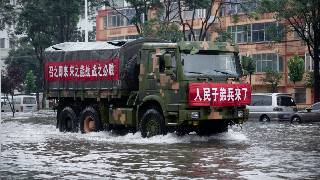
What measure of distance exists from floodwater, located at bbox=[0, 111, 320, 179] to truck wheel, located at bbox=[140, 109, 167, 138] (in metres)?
0.26

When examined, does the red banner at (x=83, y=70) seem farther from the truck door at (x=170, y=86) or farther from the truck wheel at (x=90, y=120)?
the truck door at (x=170, y=86)

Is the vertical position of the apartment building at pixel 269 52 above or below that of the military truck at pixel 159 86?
above

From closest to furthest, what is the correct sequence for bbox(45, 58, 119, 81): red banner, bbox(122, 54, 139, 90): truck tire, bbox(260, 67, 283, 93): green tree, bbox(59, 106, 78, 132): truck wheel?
bbox(122, 54, 139, 90): truck tire < bbox(45, 58, 119, 81): red banner < bbox(59, 106, 78, 132): truck wheel < bbox(260, 67, 283, 93): green tree

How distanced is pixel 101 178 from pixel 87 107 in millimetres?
10533

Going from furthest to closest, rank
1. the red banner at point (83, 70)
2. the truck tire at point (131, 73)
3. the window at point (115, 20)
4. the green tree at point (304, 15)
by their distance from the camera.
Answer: the window at point (115, 20)
the green tree at point (304, 15)
the red banner at point (83, 70)
the truck tire at point (131, 73)

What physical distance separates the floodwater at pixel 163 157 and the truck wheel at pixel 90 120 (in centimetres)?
141

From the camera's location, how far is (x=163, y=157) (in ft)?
39.9

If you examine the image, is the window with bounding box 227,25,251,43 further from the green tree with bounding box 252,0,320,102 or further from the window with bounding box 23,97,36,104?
the window with bounding box 23,97,36,104

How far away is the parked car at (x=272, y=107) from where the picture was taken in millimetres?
30328

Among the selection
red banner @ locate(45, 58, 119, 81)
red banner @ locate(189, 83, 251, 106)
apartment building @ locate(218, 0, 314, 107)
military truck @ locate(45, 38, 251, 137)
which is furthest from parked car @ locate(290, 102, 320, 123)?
apartment building @ locate(218, 0, 314, 107)

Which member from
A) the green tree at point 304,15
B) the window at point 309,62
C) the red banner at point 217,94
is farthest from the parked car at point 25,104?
the red banner at point 217,94

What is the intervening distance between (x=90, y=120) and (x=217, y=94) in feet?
19.3

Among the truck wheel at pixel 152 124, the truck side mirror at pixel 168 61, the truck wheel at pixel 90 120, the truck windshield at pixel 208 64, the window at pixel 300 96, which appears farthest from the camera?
the window at pixel 300 96

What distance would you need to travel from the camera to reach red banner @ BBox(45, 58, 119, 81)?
58.5ft
